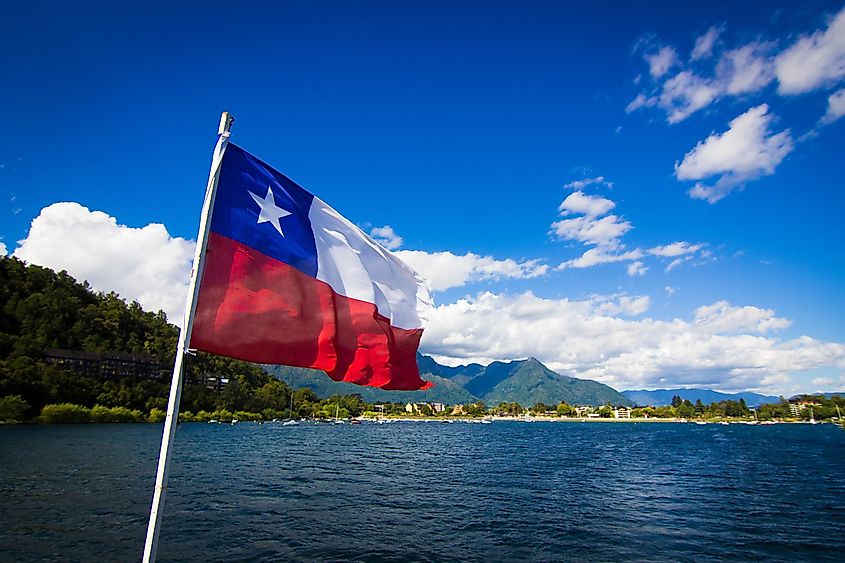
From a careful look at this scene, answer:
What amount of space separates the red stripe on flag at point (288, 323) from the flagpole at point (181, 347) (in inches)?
25.7

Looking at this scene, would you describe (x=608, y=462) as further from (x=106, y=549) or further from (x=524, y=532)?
(x=106, y=549)

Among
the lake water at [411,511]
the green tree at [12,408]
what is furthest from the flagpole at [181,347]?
the green tree at [12,408]

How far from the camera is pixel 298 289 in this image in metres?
9.32

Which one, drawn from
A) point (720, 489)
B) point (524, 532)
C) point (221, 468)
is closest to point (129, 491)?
point (221, 468)

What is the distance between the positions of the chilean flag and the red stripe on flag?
0.02 meters

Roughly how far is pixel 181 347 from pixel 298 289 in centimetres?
263

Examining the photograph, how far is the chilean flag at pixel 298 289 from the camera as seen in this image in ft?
27.5

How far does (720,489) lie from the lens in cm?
5075

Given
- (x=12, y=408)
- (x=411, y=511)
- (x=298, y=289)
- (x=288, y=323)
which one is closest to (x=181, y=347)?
(x=288, y=323)

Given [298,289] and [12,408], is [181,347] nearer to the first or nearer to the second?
[298,289]

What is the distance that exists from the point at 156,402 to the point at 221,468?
150538 millimetres

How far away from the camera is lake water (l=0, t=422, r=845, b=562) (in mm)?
26125

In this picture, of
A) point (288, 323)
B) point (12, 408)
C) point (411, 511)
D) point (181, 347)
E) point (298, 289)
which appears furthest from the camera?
point (12, 408)

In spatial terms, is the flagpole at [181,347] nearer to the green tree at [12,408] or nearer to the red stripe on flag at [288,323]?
the red stripe on flag at [288,323]
